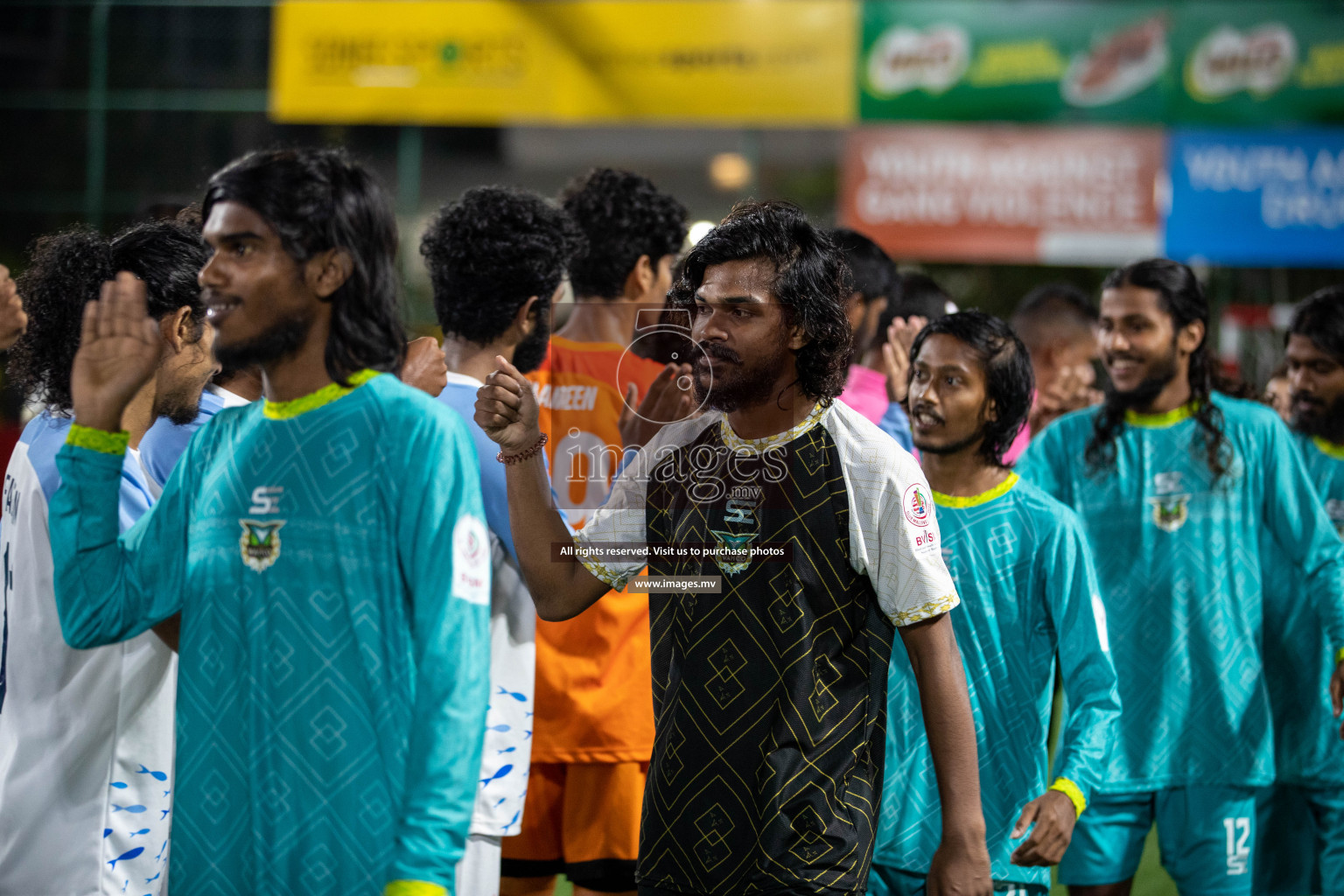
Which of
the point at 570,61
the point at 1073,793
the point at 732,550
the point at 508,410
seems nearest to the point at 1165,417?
the point at 1073,793

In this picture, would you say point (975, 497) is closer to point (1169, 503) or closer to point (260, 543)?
point (1169, 503)

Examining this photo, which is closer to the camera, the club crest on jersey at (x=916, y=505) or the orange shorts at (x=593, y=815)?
the club crest on jersey at (x=916, y=505)

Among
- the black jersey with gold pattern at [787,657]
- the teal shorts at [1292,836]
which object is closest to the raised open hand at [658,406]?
the black jersey with gold pattern at [787,657]

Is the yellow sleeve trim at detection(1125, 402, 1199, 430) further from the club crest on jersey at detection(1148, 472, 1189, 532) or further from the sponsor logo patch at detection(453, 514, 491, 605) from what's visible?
the sponsor logo patch at detection(453, 514, 491, 605)

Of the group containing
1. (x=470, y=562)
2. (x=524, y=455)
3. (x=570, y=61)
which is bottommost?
(x=470, y=562)

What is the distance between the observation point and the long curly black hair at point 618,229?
4.07 m

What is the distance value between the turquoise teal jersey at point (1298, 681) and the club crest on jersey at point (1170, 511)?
12.6 inches

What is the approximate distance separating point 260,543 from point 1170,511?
2.89 meters

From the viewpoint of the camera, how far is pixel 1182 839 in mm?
3973

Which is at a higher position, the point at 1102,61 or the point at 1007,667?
the point at 1102,61

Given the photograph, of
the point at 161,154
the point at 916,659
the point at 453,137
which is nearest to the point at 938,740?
the point at 916,659

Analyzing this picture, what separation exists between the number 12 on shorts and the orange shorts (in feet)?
5.81

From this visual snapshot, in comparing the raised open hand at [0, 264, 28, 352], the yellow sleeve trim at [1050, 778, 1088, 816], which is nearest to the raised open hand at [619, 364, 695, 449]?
the yellow sleeve trim at [1050, 778, 1088, 816]

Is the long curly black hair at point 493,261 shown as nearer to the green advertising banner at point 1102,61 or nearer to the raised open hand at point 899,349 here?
the raised open hand at point 899,349
